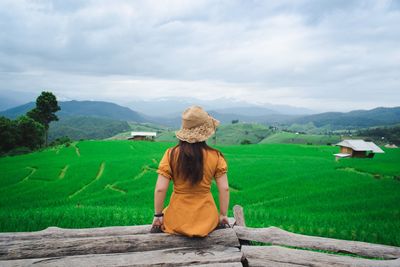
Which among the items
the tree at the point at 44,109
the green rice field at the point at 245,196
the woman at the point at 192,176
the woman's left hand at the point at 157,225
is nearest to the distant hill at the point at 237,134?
the tree at the point at 44,109

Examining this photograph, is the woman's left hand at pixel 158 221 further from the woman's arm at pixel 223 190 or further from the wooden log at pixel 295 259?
the wooden log at pixel 295 259

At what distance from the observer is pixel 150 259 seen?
3799 mm

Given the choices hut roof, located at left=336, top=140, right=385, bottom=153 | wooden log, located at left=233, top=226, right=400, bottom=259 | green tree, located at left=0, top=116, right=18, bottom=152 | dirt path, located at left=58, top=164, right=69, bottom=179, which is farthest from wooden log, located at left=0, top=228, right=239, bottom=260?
green tree, located at left=0, top=116, right=18, bottom=152

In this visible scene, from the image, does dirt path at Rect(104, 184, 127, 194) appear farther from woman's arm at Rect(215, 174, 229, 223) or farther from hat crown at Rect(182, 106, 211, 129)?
hat crown at Rect(182, 106, 211, 129)

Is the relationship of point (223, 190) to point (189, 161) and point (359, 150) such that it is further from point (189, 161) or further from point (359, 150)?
point (359, 150)

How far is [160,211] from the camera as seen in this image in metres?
4.67

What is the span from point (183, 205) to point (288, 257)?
70.4 inches

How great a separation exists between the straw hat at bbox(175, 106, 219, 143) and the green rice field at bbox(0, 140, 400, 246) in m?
4.41

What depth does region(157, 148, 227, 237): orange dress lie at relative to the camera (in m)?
4.35

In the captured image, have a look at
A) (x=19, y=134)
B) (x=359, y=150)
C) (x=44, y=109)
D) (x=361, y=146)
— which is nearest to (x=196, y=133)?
(x=359, y=150)

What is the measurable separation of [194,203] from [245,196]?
1177cm

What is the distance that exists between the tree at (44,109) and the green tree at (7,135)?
490 cm

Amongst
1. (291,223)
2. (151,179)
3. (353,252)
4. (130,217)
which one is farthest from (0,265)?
(151,179)

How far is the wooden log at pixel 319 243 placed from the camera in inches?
186
